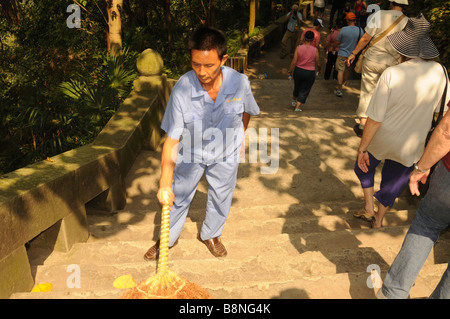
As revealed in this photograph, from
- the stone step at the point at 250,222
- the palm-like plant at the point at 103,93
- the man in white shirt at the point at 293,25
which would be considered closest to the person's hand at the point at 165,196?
the stone step at the point at 250,222

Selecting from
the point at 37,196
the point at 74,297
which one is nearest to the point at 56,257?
the point at 37,196

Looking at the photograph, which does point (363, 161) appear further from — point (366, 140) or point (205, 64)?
point (205, 64)

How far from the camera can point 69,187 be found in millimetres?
3879

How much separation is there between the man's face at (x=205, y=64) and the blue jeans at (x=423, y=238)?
5.33ft

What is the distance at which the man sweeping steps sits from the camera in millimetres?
3062

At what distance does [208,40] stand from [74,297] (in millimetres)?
1952

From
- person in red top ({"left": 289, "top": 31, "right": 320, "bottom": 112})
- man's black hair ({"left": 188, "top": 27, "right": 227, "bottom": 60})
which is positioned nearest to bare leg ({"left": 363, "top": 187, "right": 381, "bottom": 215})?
man's black hair ({"left": 188, "top": 27, "right": 227, "bottom": 60})

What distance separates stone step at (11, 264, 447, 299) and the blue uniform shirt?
1071mm

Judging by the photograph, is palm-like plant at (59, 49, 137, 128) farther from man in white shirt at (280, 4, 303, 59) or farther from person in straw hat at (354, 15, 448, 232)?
man in white shirt at (280, 4, 303, 59)

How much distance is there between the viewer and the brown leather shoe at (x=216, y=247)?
385 centimetres

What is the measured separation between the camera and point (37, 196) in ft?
11.1

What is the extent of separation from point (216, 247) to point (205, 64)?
170 cm

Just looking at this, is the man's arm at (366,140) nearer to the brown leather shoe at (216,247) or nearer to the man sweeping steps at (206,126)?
the man sweeping steps at (206,126)

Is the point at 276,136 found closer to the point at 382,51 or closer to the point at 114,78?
the point at 382,51
